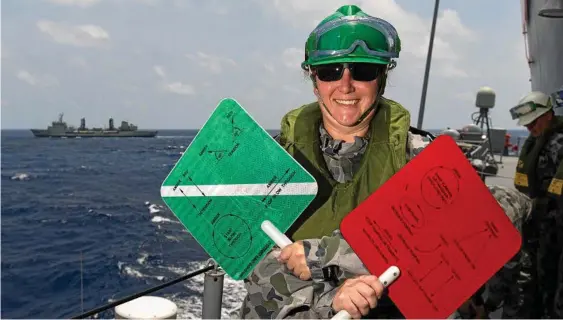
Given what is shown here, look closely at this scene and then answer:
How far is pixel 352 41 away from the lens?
196cm

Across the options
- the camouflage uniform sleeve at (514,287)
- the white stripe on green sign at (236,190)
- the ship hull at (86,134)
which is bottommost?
→ the ship hull at (86,134)

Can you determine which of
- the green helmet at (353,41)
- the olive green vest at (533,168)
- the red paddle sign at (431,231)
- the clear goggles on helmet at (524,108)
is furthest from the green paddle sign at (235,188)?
the clear goggles on helmet at (524,108)

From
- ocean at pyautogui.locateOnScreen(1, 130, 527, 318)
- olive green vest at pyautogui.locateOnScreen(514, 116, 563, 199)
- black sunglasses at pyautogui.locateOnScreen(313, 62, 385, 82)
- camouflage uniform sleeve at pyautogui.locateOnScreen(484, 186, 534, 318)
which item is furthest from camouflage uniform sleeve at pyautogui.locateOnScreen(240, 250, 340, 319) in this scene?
ocean at pyautogui.locateOnScreen(1, 130, 527, 318)

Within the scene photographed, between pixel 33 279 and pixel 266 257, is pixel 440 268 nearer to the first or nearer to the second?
pixel 266 257

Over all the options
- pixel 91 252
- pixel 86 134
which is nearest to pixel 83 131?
pixel 86 134

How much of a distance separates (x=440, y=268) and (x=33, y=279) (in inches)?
628

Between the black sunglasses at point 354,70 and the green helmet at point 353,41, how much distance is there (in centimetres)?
3

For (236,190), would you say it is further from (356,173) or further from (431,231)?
(431,231)

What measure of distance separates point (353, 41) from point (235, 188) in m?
0.77

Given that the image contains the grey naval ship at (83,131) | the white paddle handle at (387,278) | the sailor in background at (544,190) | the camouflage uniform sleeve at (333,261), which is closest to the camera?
the white paddle handle at (387,278)

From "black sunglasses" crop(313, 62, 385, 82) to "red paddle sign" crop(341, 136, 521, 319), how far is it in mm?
436

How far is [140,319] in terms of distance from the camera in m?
3.00

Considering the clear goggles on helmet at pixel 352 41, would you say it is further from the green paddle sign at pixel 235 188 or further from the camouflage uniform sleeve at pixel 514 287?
the camouflage uniform sleeve at pixel 514 287

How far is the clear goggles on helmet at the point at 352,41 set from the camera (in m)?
1.96
